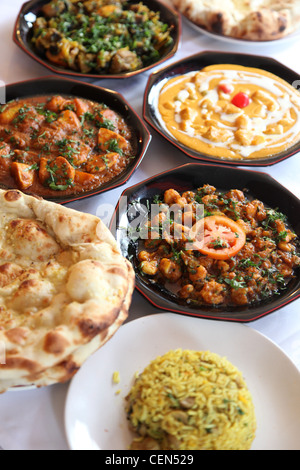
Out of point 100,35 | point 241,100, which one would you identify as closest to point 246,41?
point 241,100

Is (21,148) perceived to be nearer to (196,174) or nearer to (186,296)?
(196,174)

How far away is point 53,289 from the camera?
193 centimetres

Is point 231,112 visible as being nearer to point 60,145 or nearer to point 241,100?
point 241,100

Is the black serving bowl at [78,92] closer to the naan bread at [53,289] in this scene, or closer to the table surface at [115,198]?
the table surface at [115,198]

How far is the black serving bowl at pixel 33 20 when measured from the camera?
3.54m

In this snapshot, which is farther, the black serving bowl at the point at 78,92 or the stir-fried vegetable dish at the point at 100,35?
the stir-fried vegetable dish at the point at 100,35

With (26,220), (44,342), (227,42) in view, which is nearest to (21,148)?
(26,220)

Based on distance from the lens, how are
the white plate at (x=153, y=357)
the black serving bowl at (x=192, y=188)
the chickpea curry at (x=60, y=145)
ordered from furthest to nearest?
the chickpea curry at (x=60, y=145) < the black serving bowl at (x=192, y=188) < the white plate at (x=153, y=357)

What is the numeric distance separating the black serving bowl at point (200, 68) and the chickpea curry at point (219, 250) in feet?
1.10

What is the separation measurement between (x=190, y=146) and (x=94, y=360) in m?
1.71

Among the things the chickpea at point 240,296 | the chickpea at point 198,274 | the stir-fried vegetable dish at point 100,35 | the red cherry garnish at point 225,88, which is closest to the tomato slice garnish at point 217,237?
the chickpea at point 198,274

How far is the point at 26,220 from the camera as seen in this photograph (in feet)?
7.17

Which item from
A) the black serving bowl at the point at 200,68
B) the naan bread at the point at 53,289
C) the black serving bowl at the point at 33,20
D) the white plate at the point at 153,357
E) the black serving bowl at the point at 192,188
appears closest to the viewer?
the naan bread at the point at 53,289

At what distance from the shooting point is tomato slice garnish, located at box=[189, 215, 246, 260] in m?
2.48
